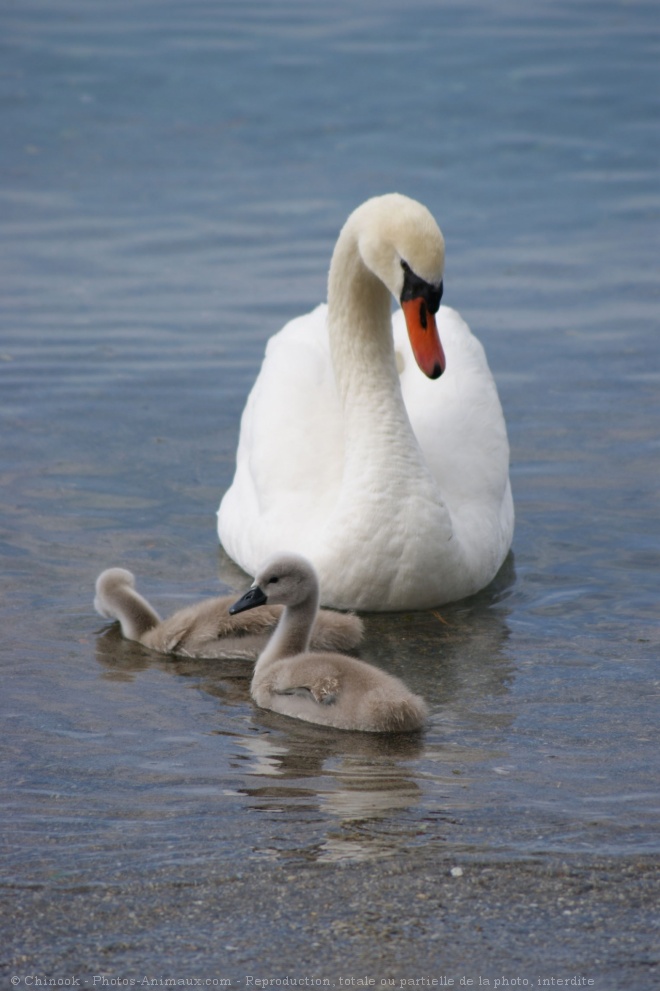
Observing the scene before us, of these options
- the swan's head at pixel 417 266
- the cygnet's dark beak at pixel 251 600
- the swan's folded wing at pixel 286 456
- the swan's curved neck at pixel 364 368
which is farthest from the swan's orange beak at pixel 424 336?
the cygnet's dark beak at pixel 251 600

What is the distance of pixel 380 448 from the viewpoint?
762 centimetres

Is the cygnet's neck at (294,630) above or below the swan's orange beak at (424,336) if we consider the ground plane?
below

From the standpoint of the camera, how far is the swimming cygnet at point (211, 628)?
691cm

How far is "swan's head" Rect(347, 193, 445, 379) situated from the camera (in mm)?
7082

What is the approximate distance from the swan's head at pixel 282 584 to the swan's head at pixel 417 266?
1.23m

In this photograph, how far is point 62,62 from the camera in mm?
21047

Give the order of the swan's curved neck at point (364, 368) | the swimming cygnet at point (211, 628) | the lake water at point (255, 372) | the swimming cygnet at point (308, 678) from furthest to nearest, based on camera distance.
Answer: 1. the swan's curved neck at point (364, 368)
2. the swimming cygnet at point (211, 628)
3. the swimming cygnet at point (308, 678)
4. the lake water at point (255, 372)

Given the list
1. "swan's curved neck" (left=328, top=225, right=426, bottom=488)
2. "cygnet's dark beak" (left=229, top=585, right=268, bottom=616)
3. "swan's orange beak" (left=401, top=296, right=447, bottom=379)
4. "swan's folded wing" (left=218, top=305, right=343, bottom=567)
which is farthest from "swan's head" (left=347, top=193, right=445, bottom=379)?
"cygnet's dark beak" (left=229, top=585, right=268, bottom=616)

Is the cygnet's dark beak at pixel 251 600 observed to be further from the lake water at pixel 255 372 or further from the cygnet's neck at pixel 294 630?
the lake water at pixel 255 372

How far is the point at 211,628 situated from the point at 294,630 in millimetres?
495

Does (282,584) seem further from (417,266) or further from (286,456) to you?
(286,456)

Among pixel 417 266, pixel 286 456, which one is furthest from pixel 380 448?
pixel 417 266

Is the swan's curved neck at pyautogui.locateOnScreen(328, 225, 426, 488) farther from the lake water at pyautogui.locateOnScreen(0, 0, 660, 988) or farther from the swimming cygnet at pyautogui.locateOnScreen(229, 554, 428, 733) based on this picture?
the swimming cygnet at pyautogui.locateOnScreen(229, 554, 428, 733)

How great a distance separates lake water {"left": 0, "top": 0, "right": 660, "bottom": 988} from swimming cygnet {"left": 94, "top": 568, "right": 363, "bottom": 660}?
14cm
